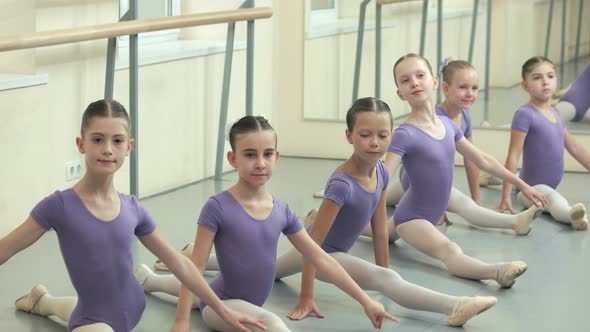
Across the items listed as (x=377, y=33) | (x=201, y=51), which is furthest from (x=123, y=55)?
(x=377, y=33)

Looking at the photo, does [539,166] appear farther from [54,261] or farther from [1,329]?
[1,329]

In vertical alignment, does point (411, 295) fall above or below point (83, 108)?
below

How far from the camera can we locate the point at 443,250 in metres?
4.32

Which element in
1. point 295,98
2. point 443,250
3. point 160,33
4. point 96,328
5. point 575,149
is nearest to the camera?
point 96,328

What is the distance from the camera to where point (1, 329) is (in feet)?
11.5

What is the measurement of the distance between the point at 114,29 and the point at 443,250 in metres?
1.70

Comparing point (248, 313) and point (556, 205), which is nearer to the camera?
point (248, 313)

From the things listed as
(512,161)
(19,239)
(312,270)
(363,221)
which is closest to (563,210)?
(512,161)

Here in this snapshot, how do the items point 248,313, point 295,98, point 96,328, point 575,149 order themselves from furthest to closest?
1. point 295,98
2. point 575,149
3. point 248,313
4. point 96,328

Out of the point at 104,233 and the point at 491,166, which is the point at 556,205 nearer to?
the point at 491,166

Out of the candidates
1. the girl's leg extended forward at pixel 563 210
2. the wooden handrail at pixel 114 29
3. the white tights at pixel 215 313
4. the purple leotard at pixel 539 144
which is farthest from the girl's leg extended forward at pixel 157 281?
the purple leotard at pixel 539 144

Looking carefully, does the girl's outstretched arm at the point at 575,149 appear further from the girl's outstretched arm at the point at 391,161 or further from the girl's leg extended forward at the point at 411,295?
→ the girl's leg extended forward at the point at 411,295

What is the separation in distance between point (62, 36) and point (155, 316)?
53.2 inches

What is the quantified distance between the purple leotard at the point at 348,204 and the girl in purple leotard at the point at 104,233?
2.45ft
